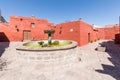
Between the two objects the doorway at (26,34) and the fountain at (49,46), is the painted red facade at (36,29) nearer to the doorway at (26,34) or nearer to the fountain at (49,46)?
the doorway at (26,34)

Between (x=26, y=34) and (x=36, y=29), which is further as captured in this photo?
(x=36, y=29)

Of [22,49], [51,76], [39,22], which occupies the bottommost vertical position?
[51,76]

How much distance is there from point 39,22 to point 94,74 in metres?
16.8

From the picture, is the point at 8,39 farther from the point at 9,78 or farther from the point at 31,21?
the point at 9,78

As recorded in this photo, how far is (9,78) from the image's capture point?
15.8 ft

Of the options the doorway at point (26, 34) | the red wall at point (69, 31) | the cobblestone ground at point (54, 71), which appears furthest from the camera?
the doorway at point (26, 34)

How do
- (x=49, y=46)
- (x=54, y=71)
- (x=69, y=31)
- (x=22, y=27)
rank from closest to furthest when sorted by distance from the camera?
(x=54, y=71) < (x=49, y=46) < (x=69, y=31) < (x=22, y=27)

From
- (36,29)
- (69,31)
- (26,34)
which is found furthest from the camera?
(36,29)

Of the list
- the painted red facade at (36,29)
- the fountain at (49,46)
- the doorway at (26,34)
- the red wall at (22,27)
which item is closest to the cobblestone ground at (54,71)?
the fountain at (49,46)

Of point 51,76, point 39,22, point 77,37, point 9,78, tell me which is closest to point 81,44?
point 77,37

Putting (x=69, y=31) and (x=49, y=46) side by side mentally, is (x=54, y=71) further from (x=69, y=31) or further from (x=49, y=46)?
(x=69, y=31)

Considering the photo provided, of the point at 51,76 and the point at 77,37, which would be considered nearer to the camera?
the point at 51,76

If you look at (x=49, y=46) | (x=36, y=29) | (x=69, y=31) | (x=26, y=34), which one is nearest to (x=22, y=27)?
(x=26, y=34)

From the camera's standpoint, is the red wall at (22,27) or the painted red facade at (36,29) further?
the red wall at (22,27)
